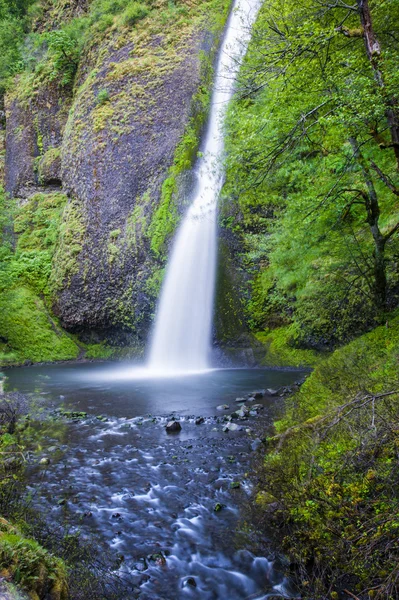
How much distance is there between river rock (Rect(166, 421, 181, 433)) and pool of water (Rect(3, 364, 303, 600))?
0.46ft

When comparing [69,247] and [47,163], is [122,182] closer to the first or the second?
[69,247]

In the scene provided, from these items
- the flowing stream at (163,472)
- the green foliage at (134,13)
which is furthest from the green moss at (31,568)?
the green foliage at (134,13)

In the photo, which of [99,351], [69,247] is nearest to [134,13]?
[69,247]

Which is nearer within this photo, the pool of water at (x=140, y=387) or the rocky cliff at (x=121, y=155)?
the pool of water at (x=140, y=387)

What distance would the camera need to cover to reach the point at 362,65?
16.8 feet

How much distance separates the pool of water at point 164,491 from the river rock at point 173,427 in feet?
0.46

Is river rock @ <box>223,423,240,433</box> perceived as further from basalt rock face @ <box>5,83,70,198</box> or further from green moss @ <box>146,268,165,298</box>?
basalt rock face @ <box>5,83,70,198</box>

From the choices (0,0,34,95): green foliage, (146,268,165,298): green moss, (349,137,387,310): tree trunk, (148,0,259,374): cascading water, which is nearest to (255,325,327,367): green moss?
(148,0,259,374): cascading water

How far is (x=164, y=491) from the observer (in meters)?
4.43

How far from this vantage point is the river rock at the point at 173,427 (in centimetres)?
658

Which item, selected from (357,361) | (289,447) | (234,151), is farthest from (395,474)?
(234,151)

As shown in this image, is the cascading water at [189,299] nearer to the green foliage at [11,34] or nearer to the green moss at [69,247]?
the green moss at [69,247]

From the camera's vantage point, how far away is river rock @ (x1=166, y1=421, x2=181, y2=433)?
259 inches

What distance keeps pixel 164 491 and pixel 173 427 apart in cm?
219
